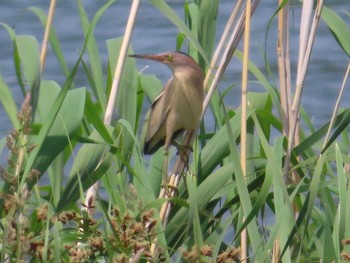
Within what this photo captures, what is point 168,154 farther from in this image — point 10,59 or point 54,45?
point 10,59

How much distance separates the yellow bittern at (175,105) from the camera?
347cm

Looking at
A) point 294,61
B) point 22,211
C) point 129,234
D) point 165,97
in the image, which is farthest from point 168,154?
point 294,61

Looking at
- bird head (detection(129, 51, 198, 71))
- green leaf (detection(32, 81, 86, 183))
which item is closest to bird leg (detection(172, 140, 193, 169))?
bird head (detection(129, 51, 198, 71))

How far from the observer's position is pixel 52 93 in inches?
132

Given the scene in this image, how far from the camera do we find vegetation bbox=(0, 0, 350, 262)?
2814mm

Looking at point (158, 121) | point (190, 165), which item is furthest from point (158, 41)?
point (190, 165)

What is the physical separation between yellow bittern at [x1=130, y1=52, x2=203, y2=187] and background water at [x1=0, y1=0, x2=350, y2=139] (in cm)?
297

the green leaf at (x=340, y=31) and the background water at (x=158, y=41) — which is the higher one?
the green leaf at (x=340, y=31)

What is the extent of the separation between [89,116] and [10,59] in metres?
4.39

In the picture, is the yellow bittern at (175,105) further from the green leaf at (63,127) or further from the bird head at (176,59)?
the green leaf at (63,127)

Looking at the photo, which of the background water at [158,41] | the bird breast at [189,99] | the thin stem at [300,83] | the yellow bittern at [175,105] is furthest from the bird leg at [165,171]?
the background water at [158,41]

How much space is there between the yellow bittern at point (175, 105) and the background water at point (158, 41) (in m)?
2.97

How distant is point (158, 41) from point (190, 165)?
422 centimetres

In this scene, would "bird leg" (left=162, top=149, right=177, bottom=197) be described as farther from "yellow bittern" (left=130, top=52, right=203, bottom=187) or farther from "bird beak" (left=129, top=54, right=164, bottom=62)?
"bird beak" (left=129, top=54, right=164, bottom=62)
